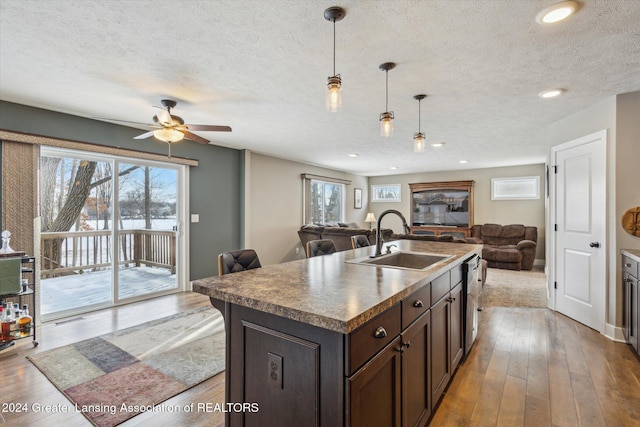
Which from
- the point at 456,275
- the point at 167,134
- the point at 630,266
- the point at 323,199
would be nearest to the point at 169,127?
the point at 167,134

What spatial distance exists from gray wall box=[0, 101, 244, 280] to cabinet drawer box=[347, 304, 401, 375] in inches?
161

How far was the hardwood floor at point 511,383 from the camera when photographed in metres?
1.86

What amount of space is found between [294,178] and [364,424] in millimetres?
5929

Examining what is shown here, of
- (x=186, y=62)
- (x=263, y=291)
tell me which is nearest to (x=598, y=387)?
(x=263, y=291)

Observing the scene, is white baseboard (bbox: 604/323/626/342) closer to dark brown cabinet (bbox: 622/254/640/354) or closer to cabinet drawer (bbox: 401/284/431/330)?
dark brown cabinet (bbox: 622/254/640/354)

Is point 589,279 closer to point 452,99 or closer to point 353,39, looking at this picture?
point 452,99

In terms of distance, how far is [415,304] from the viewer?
1524 millimetres

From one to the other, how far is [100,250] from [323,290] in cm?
388

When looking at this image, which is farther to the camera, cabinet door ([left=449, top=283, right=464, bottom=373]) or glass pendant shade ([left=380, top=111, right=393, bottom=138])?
glass pendant shade ([left=380, top=111, right=393, bottom=138])

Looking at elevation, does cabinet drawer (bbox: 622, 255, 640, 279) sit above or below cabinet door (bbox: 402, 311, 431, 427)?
above

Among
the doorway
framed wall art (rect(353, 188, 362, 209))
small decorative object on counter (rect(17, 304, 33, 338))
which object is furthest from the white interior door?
framed wall art (rect(353, 188, 362, 209))

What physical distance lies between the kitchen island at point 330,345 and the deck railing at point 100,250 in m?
3.27

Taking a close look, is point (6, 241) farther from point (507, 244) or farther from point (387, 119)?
point (507, 244)

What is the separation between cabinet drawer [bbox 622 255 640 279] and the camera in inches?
102
